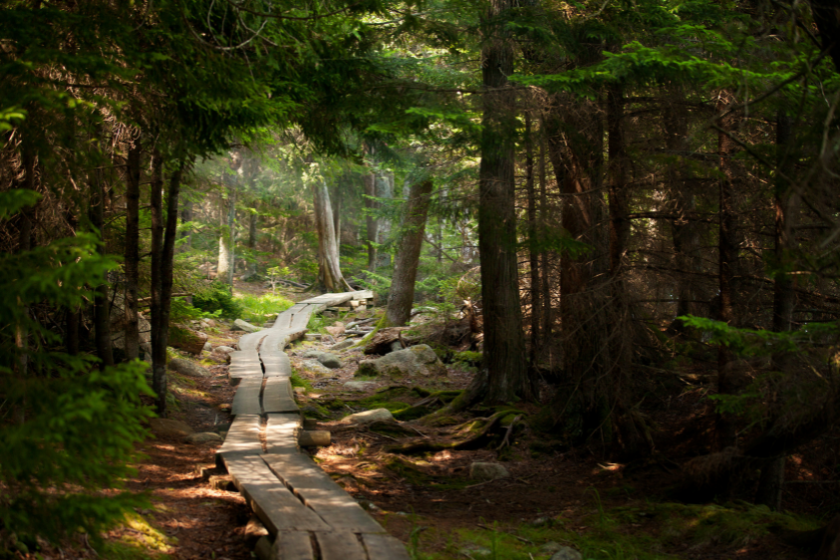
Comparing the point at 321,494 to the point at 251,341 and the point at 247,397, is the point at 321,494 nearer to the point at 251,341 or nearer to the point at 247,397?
the point at 247,397

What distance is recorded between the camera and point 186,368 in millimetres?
11078

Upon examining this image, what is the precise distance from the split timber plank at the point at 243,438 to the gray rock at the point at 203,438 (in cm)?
30

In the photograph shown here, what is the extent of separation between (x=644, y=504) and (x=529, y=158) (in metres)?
4.75

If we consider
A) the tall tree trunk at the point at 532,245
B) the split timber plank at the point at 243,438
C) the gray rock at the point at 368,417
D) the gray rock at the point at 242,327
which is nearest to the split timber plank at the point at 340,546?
the split timber plank at the point at 243,438

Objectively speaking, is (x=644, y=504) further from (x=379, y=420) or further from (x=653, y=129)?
(x=653, y=129)

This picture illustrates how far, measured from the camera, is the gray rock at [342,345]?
16125mm

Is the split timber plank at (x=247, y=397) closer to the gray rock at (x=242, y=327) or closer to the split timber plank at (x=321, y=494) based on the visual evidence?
the split timber plank at (x=321, y=494)

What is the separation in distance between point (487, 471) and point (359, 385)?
16.1 ft

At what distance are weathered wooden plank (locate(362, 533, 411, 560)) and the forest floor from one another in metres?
0.32

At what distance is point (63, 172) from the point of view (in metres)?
4.75

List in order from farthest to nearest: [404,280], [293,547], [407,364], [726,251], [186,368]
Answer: [404,280]
[407,364]
[186,368]
[726,251]
[293,547]

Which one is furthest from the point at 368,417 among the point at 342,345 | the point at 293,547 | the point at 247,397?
the point at 342,345

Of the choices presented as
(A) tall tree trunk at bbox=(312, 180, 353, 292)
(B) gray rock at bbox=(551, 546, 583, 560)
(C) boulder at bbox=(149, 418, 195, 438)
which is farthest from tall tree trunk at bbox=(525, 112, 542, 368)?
(A) tall tree trunk at bbox=(312, 180, 353, 292)

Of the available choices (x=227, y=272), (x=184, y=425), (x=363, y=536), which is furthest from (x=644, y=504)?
(x=227, y=272)
